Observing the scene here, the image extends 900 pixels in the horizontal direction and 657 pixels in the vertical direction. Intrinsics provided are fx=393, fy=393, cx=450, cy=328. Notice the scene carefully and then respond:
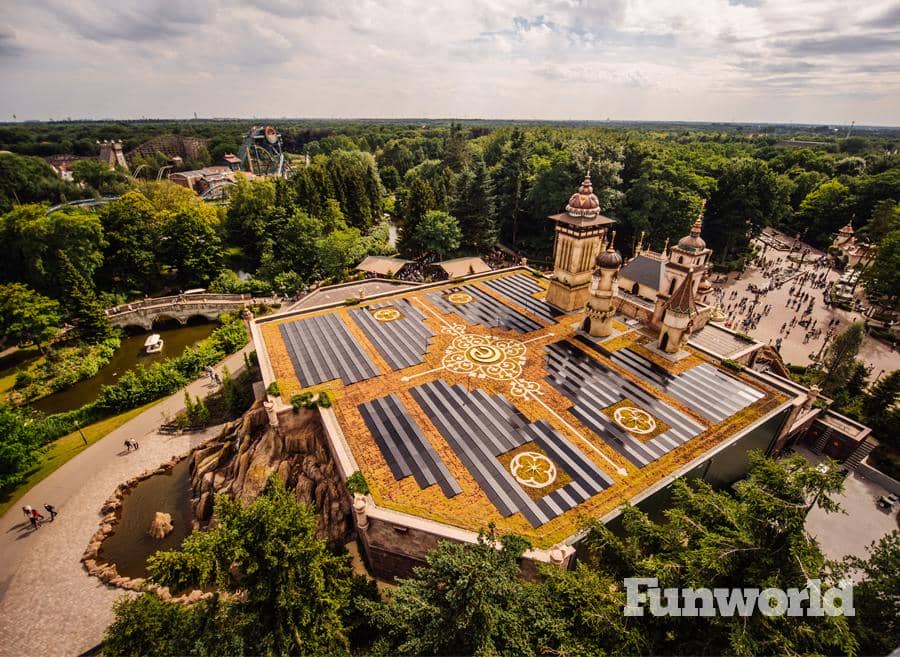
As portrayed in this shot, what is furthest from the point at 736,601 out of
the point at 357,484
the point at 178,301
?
the point at 178,301

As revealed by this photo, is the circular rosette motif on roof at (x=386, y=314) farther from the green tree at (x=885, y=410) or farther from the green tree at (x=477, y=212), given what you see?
the green tree at (x=885, y=410)

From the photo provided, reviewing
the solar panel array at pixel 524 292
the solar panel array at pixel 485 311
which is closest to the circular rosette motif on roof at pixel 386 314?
the solar panel array at pixel 485 311

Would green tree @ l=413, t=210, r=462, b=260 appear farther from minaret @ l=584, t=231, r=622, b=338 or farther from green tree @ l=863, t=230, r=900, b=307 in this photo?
green tree @ l=863, t=230, r=900, b=307

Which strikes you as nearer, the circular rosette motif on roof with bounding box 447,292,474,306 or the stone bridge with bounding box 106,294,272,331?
the circular rosette motif on roof with bounding box 447,292,474,306

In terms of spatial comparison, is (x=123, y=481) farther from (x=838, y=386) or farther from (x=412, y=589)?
(x=838, y=386)

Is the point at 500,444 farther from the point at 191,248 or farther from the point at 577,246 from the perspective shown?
the point at 191,248

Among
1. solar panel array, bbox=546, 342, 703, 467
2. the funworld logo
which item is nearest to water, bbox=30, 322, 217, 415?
solar panel array, bbox=546, 342, 703, 467
